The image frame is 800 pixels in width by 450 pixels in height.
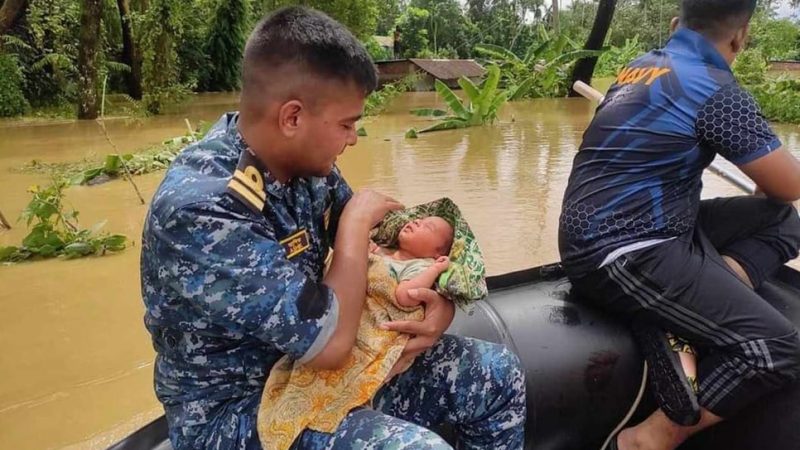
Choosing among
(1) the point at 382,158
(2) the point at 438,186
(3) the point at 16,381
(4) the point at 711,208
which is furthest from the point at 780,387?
(1) the point at 382,158

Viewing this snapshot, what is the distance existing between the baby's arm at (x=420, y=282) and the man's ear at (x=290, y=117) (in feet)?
1.45

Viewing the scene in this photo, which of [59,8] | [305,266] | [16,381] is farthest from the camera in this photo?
[59,8]

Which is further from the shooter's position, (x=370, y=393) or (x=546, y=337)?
(x=546, y=337)

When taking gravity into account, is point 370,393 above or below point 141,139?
above

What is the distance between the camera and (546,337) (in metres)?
2.28

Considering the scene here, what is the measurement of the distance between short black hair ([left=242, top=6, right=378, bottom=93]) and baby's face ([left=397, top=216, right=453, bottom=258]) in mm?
450

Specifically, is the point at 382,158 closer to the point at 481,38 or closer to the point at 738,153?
the point at 738,153

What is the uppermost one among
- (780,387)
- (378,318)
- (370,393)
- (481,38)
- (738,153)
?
(738,153)

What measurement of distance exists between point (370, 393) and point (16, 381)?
8.60 ft

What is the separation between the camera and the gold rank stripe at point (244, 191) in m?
1.44

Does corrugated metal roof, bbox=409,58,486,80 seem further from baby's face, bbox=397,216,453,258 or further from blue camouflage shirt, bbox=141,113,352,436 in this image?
blue camouflage shirt, bbox=141,113,352,436

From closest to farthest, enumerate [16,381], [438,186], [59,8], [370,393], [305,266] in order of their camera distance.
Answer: [370,393]
[305,266]
[16,381]
[438,186]
[59,8]

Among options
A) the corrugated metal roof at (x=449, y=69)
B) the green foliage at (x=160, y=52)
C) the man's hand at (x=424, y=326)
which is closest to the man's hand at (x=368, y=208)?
the man's hand at (x=424, y=326)

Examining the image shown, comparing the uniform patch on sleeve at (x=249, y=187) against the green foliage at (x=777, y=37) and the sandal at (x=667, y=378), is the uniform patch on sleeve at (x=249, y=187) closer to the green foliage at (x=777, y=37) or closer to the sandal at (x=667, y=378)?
the sandal at (x=667, y=378)
